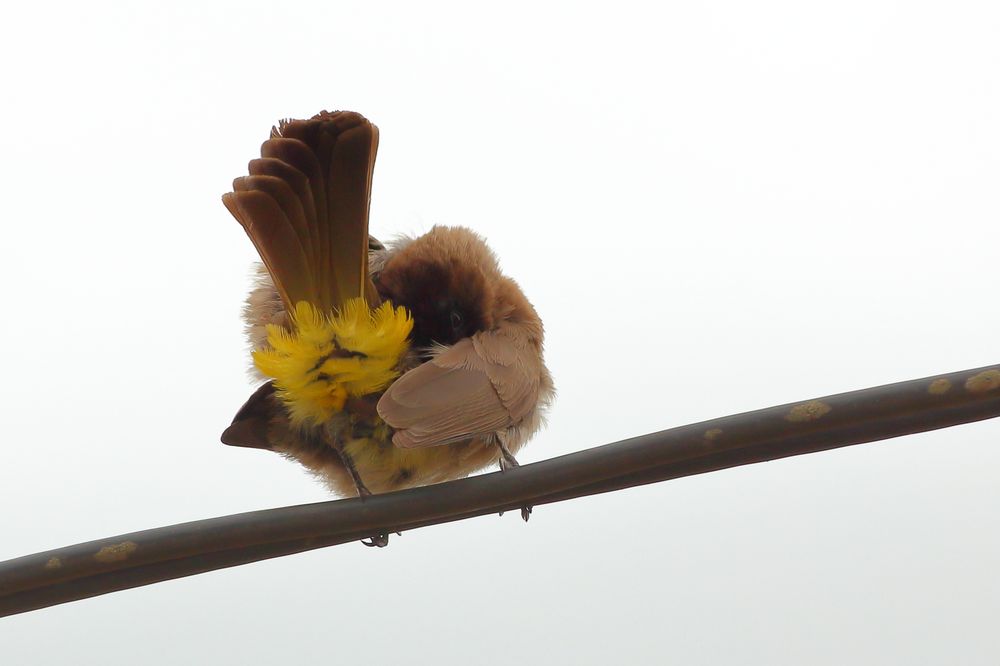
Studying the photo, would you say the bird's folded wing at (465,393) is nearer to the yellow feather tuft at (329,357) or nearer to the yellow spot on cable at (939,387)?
the yellow feather tuft at (329,357)

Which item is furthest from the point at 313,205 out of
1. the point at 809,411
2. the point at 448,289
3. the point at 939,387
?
the point at 939,387

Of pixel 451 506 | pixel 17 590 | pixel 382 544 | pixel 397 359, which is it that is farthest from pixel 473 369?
pixel 17 590

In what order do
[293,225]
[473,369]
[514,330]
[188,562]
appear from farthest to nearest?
[514,330] < [473,369] < [293,225] < [188,562]

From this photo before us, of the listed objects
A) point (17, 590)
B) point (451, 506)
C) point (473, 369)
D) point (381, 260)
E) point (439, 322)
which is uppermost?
point (381, 260)

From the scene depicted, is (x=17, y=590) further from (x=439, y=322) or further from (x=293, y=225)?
(x=439, y=322)

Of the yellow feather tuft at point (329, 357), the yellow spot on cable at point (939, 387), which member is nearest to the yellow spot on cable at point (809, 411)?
the yellow spot on cable at point (939, 387)

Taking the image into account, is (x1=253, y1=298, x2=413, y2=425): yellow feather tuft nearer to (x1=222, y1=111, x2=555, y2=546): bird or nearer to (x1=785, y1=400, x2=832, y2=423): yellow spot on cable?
(x1=222, y1=111, x2=555, y2=546): bird
